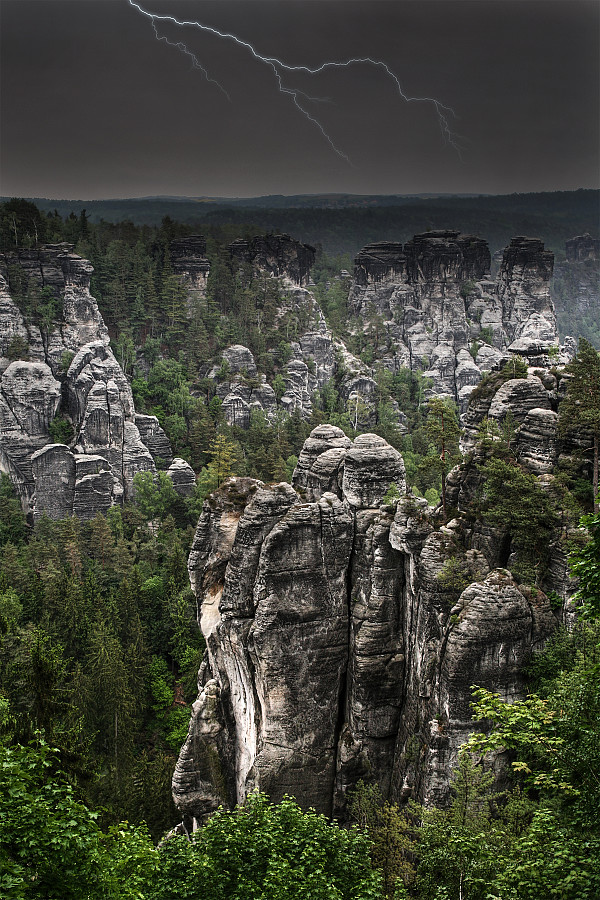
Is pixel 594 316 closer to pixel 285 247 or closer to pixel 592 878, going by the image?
pixel 285 247

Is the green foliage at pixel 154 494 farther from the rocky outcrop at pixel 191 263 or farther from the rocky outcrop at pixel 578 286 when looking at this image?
the rocky outcrop at pixel 578 286

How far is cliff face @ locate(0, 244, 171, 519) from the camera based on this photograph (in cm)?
6625

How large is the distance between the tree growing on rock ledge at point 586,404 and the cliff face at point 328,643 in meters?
1.18

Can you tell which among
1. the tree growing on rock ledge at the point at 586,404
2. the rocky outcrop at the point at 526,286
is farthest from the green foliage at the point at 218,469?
the rocky outcrop at the point at 526,286

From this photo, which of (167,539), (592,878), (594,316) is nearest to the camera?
(592,878)

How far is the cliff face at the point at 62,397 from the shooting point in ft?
217

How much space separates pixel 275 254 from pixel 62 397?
1534 inches

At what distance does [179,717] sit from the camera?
40.3 m

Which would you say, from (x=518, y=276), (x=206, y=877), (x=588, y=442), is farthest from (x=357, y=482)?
(x=518, y=276)

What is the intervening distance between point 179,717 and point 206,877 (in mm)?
25731

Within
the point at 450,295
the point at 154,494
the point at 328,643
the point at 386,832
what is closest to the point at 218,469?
the point at 154,494

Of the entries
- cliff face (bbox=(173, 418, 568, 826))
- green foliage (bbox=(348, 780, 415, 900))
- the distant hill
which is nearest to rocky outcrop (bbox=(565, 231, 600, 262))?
the distant hill

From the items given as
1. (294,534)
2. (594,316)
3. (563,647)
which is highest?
(594,316)

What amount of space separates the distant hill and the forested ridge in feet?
115
